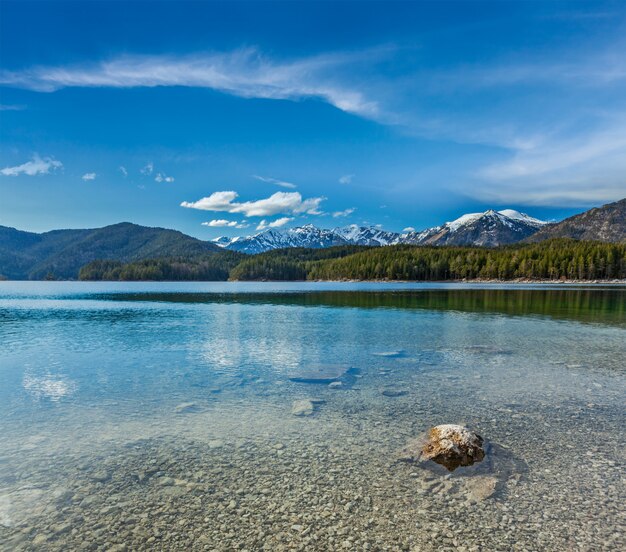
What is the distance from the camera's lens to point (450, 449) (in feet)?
38.1

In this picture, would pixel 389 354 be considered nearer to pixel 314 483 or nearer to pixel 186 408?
pixel 186 408

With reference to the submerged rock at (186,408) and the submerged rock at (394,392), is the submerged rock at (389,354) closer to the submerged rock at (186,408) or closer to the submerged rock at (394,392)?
the submerged rock at (394,392)

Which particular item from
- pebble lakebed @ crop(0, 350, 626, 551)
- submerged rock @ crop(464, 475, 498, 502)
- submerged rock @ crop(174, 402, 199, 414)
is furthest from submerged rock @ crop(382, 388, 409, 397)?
submerged rock @ crop(174, 402, 199, 414)

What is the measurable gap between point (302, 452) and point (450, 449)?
14.5 feet

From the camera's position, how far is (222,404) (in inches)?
682

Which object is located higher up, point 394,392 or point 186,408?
point 394,392

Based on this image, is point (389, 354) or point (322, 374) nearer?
point (322, 374)

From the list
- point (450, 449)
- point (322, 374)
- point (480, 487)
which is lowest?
point (322, 374)

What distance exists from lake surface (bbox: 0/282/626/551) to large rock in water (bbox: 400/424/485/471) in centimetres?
50

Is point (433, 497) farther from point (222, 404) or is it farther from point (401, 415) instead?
point (222, 404)

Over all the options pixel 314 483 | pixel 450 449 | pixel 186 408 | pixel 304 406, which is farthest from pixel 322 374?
pixel 314 483

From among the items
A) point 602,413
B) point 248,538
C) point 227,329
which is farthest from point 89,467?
point 227,329

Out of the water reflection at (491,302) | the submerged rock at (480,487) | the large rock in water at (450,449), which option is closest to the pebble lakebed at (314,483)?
the submerged rock at (480,487)

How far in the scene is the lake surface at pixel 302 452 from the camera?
334 inches
